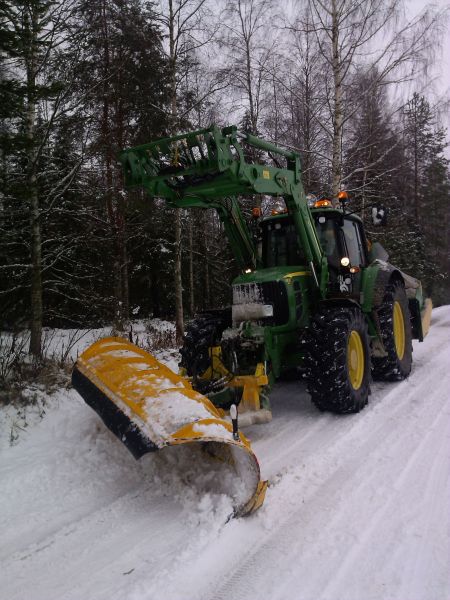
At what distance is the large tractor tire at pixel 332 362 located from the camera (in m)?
4.73

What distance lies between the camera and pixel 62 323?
13.8 m

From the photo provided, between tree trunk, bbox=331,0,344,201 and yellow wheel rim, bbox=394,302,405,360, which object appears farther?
tree trunk, bbox=331,0,344,201

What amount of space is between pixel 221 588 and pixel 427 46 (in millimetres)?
12268

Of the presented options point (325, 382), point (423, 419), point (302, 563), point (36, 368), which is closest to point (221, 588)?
point (302, 563)

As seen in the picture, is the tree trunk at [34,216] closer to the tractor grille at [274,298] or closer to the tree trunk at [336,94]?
the tractor grille at [274,298]

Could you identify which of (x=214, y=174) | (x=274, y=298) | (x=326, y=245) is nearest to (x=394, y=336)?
(x=326, y=245)

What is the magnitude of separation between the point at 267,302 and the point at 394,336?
2.28 metres

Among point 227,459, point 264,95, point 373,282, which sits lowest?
point 227,459

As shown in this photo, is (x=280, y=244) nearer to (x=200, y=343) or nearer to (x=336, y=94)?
(x=200, y=343)

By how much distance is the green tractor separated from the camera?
14.5 ft

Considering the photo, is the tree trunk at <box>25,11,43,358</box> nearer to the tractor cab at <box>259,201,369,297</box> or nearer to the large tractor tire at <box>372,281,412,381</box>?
the tractor cab at <box>259,201,369,297</box>

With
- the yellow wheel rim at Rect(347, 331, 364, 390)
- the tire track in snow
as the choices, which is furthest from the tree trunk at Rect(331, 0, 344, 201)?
the tire track in snow

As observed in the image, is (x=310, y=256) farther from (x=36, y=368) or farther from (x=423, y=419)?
(x=36, y=368)

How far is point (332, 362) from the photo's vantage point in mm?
4703
